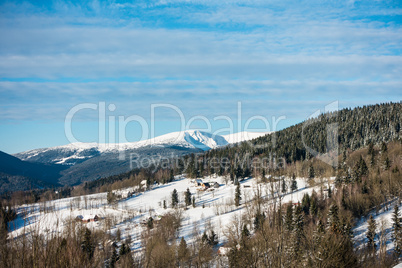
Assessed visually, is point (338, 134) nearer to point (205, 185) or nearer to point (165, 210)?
point (205, 185)

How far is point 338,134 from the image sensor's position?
13900 cm

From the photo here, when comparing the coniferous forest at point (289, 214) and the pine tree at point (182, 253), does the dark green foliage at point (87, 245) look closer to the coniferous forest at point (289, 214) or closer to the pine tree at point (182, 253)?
the coniferous forest at point (289, 214)

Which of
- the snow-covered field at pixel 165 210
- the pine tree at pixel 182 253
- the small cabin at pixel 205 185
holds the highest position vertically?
the pine tree at pixel 182 253

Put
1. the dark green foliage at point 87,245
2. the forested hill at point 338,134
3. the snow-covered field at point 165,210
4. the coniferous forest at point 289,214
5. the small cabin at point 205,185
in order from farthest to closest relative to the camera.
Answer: the forested hill at point 338,134 < the small cabin at point 205,185 < the snow-covered field at point 165,210 < the dark green foliage at point 87,245 < the coniferous forest at point 289,214

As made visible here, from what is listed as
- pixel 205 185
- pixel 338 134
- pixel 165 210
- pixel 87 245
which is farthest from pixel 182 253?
pixel 338 134

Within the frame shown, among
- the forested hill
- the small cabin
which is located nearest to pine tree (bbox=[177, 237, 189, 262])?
the small cabin

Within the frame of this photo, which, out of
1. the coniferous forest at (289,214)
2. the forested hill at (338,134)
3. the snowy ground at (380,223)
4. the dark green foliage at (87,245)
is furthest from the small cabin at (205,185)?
the dark green foliage at (87,245)

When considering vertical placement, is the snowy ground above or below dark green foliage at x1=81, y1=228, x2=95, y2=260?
below

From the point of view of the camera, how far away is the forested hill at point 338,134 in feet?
400

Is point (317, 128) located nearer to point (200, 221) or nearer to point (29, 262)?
point (200, 221)

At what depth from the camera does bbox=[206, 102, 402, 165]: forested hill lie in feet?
400

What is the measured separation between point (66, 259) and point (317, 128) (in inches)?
6444

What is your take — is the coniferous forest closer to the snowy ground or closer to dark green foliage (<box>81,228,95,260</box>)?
dark green foliage (<box>81,228,95,260</box>)

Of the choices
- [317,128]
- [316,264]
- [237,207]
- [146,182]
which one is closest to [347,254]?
[316,264]
